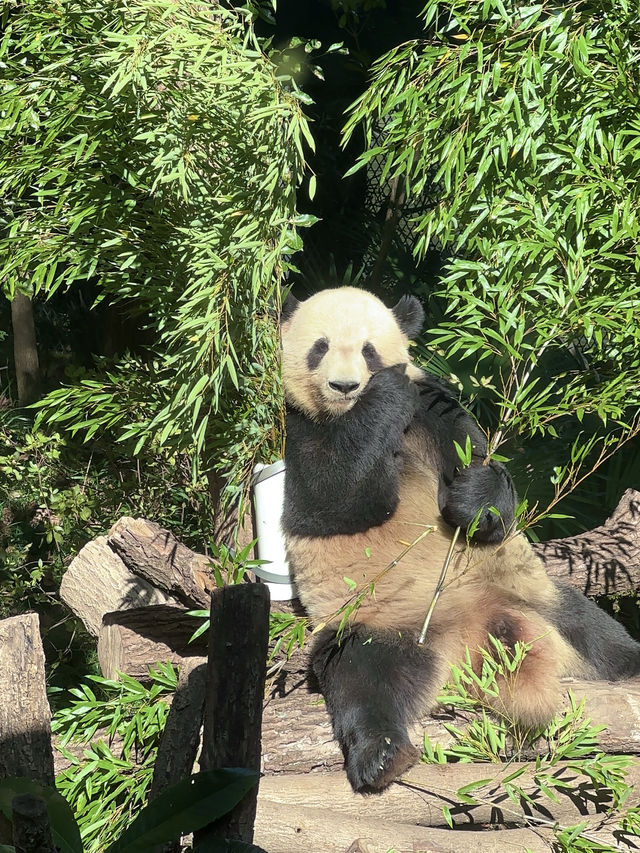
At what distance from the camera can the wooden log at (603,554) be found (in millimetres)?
3586

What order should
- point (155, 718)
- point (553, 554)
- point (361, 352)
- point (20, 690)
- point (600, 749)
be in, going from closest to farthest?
point (20, 690)
point (600, 749)
point (155, 718)
point (361, 352)
point (553, 554)

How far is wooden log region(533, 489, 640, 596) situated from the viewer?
141 inches

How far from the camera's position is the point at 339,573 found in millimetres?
2918

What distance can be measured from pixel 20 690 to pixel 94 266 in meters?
1.60

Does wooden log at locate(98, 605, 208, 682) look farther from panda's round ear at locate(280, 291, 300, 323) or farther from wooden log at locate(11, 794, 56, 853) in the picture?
wooden log at locate(11, 794, 56, 853)

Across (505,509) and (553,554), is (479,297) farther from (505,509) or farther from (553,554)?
(553,554)

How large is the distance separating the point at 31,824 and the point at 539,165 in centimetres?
241

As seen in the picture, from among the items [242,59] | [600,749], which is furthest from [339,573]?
[242,59]

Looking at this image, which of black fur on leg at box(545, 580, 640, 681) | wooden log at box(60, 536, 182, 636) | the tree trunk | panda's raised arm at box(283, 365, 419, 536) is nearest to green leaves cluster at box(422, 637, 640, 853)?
black fur on leg at box(545, 580, 640, 681)

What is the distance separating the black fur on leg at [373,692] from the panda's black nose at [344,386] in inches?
29.8

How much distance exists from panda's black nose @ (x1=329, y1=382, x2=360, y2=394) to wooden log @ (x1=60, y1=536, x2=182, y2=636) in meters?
1.11

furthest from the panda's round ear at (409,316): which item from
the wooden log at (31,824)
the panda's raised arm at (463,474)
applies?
the wooden log at (31,824)

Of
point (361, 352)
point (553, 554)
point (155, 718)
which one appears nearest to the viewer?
point (155, 718)

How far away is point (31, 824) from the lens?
1350 mm
